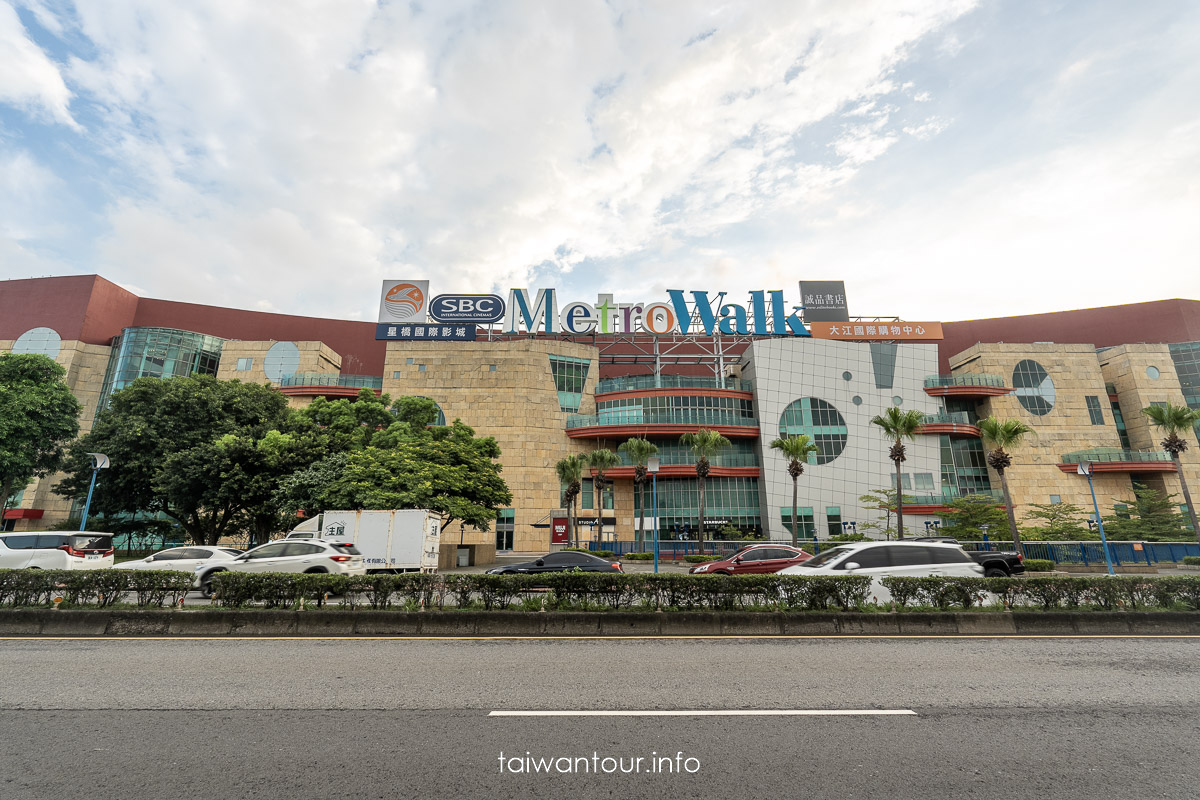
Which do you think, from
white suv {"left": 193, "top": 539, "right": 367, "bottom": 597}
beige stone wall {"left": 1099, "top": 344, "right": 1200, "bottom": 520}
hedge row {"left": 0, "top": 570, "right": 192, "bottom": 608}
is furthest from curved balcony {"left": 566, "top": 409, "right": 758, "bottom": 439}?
hedge row {"left": 0, "top": 570, "right": 192, "bottom": 608}

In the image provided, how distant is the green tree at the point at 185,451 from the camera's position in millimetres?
31781

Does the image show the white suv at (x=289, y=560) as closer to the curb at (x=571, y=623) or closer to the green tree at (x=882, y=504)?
the curb at (x=571, y=623)

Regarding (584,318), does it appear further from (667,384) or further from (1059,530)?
(1059,530)

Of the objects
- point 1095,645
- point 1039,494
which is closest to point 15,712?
point 1095,645

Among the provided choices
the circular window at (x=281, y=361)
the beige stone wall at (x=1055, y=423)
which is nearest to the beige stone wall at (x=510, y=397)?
the circular window at (x=281, y=361)

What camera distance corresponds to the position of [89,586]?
11.1m

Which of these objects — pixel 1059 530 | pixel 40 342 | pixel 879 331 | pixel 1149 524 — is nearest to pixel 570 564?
pixel 1059 530

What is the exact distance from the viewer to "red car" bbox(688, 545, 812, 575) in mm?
18172

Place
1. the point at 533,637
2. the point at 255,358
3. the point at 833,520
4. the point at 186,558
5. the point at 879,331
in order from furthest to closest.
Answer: the point at 255,358
the point at 879,331
the point at 833,520
the point at 186,558
the point at 533,637

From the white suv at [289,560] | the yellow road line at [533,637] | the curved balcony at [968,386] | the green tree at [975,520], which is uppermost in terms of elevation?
the curved balcony at [968,386]

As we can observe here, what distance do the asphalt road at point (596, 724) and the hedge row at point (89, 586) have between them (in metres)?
2.37

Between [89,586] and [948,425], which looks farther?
[948,425]

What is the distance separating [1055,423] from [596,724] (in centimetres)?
6522

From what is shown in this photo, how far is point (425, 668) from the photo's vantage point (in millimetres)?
7672
